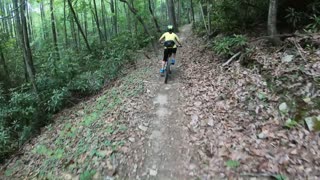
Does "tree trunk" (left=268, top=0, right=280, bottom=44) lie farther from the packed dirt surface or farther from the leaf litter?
the packed dirt surface

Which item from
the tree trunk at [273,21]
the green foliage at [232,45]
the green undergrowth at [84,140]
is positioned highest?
the tree trunk at [273,21]

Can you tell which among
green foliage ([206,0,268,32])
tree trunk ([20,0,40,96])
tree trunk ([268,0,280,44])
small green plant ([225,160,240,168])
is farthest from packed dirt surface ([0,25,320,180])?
green foliage ([206,0,268,32])

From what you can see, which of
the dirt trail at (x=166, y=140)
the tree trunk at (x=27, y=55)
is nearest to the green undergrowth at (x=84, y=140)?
the dirt trail at (x=166, y=140)

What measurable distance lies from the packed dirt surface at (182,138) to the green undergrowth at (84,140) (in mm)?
28

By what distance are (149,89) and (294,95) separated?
457cm

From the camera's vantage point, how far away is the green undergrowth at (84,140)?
5.04 meters

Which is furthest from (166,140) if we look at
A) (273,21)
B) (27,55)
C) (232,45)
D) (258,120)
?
(27,55)

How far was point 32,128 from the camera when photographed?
27.5ft

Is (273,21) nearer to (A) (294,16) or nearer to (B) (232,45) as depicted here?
(A) (294,16)

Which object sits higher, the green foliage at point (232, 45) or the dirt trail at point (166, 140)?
the green foliage at point (232, 45)

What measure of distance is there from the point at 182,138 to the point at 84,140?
258cm

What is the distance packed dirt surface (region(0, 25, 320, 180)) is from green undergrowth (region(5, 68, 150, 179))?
0.03 metres

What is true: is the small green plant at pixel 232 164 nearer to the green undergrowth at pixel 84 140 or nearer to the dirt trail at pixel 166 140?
the dirt trail at pixel 166 140

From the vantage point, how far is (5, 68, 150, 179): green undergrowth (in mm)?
5043
